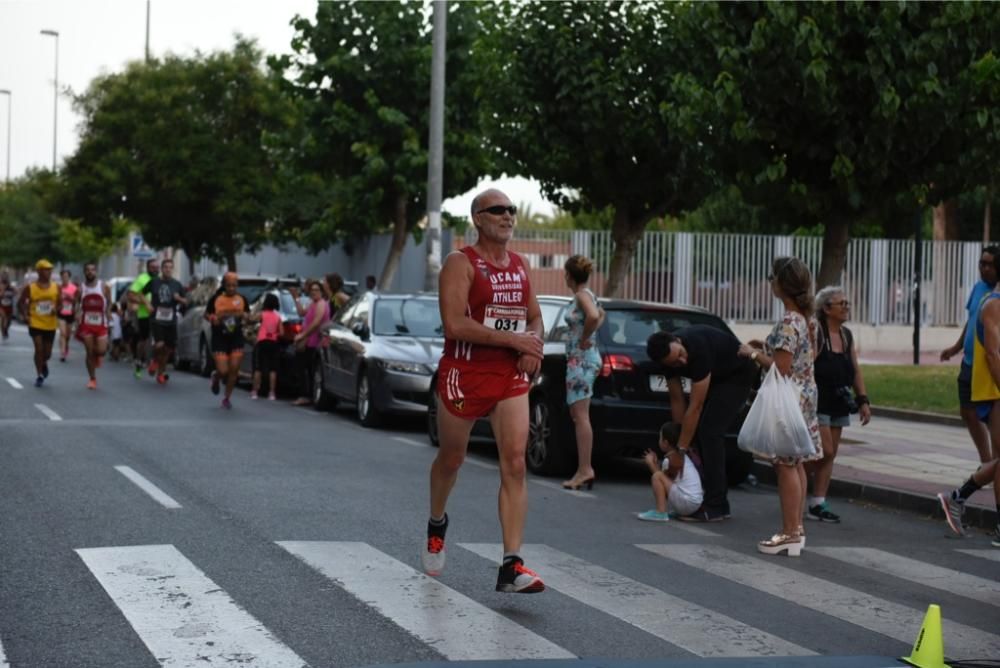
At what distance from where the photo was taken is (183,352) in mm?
27156

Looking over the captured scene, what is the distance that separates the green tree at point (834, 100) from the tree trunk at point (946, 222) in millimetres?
32538

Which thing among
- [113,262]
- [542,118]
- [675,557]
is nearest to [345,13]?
[542,118]

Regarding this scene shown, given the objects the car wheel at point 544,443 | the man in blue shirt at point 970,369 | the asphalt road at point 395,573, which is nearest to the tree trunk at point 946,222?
the car wheel at point 544,443

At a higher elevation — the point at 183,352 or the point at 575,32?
the point at 575,32

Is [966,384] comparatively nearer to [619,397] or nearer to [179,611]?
[619,397]

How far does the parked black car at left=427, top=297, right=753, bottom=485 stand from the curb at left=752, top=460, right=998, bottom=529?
788 millimetres

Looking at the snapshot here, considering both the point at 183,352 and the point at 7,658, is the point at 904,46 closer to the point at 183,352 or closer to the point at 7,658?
the point at 7,658

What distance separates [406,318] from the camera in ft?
59.5

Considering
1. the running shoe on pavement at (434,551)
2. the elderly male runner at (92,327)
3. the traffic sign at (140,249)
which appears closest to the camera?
the running shoe on pavement at (434,551)

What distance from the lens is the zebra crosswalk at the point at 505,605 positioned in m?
6.23

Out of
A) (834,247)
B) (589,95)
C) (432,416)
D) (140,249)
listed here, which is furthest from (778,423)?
(140,249)

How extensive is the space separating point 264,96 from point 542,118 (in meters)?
20.8

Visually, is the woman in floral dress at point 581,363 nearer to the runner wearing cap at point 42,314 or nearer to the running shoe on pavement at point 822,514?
the running shoe on pavement at point 822,514

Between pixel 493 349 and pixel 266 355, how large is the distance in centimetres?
1407
